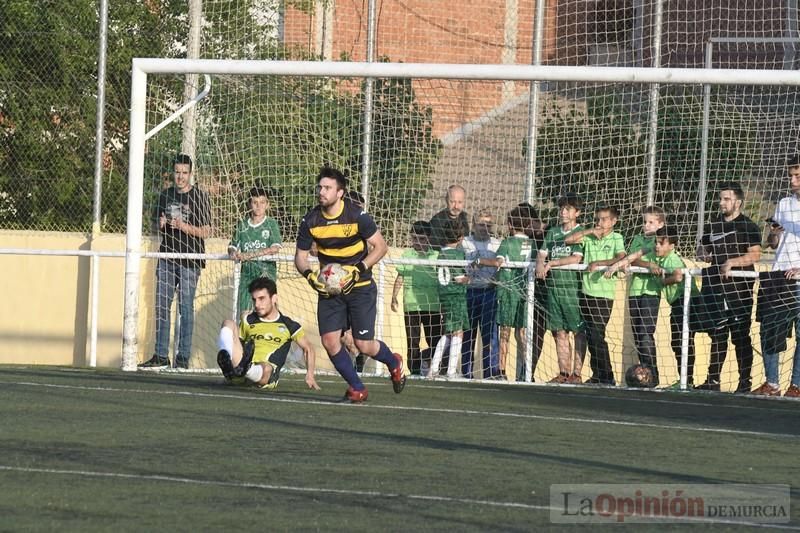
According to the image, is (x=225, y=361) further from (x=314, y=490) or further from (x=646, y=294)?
(x=314, y=490)

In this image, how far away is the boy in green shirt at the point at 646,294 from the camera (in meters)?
13.3

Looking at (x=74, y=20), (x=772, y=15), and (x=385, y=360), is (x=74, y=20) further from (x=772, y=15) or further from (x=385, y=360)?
(x=772, y=15)

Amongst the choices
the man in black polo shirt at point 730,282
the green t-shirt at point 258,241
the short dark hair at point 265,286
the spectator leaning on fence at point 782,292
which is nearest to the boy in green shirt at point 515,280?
the man in black polo shirt at point 730,282

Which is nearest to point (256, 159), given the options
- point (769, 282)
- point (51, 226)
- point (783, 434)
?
point (51, 226)

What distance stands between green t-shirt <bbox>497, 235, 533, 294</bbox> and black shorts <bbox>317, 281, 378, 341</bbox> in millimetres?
3386

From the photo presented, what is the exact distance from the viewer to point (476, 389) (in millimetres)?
12359

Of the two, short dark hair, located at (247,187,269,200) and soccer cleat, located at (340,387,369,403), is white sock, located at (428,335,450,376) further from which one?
soccer cleat, located at (340,387,369,403)

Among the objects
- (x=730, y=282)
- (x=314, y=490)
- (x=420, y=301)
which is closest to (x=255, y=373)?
(x=420, y=301)

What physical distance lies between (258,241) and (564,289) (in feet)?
9.66

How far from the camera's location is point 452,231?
1389 centimetres

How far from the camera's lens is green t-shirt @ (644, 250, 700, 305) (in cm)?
1332

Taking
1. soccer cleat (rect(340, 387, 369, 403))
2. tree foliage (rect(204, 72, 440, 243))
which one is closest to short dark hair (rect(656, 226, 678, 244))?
tree foliage (rect(204, 72, 440, 243))

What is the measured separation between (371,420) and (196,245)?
→ 210 inches

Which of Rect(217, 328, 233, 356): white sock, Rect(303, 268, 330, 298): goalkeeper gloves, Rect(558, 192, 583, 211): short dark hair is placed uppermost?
Rect(558, 192, 583, 211): short dark hair
